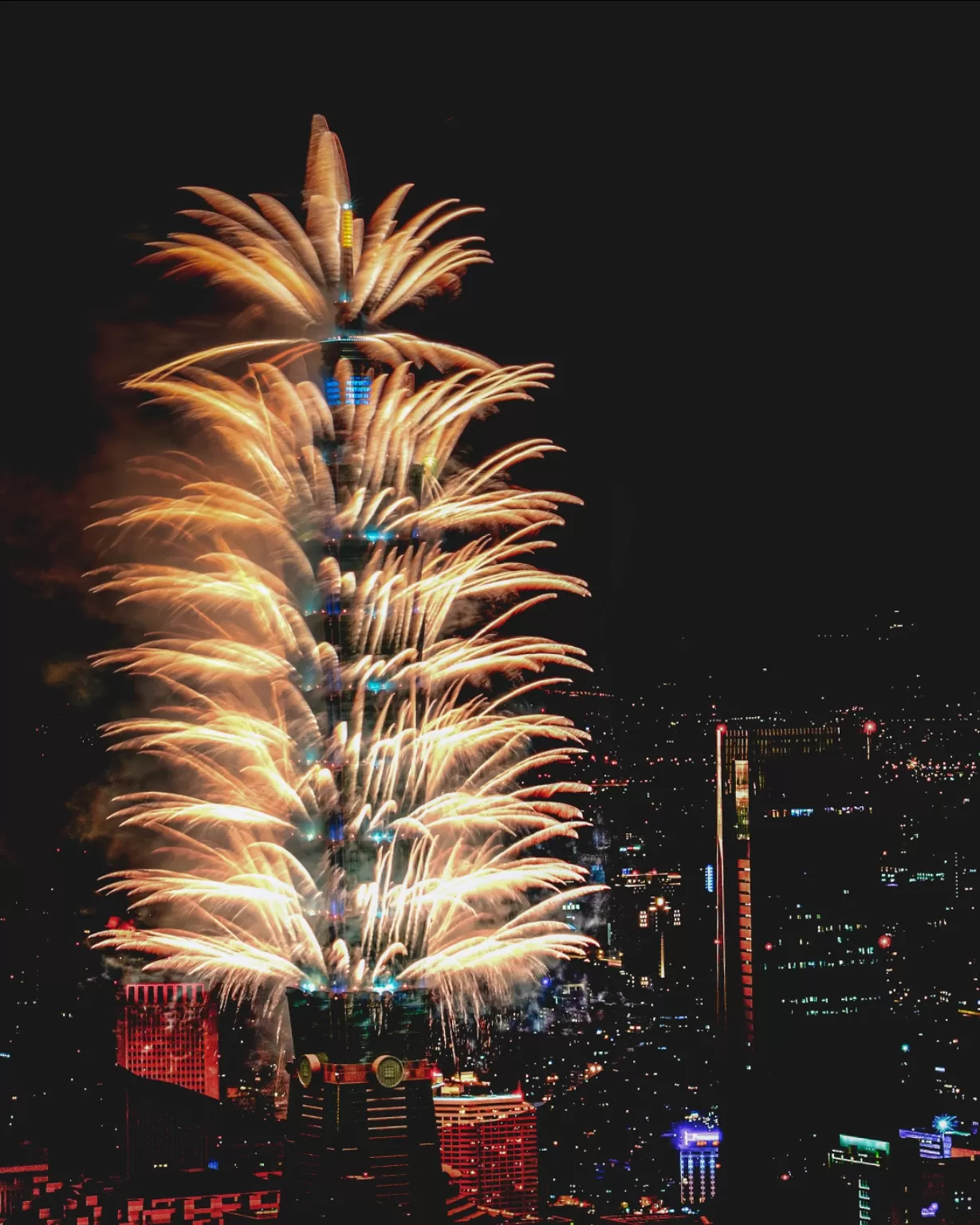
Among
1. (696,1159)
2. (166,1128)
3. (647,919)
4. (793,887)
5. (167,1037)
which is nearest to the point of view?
(167,1037)

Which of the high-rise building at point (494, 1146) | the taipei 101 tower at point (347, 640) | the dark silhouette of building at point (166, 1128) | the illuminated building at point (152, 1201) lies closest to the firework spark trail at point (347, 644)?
the taipei 101 tower at point (347, 640)

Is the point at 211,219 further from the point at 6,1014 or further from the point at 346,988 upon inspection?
the point at 6,1014

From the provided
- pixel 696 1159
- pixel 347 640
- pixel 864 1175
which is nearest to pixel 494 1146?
pixel 696 1159

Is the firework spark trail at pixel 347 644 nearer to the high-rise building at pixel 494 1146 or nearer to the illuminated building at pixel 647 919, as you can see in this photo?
the high-rise building at pixel 494 1146

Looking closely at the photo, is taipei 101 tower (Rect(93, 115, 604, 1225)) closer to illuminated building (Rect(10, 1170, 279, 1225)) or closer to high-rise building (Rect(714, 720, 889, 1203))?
illuminated building (Rect(10, 1170, 279, 1225))

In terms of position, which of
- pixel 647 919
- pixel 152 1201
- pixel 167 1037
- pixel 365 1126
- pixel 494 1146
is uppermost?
pixel 647 919

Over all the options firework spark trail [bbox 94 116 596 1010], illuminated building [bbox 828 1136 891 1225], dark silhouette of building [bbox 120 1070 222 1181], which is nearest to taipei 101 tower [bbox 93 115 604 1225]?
firework spark trail [bbox 94 116 596 1010]

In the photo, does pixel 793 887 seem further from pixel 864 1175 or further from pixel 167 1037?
pixel 167 1037
